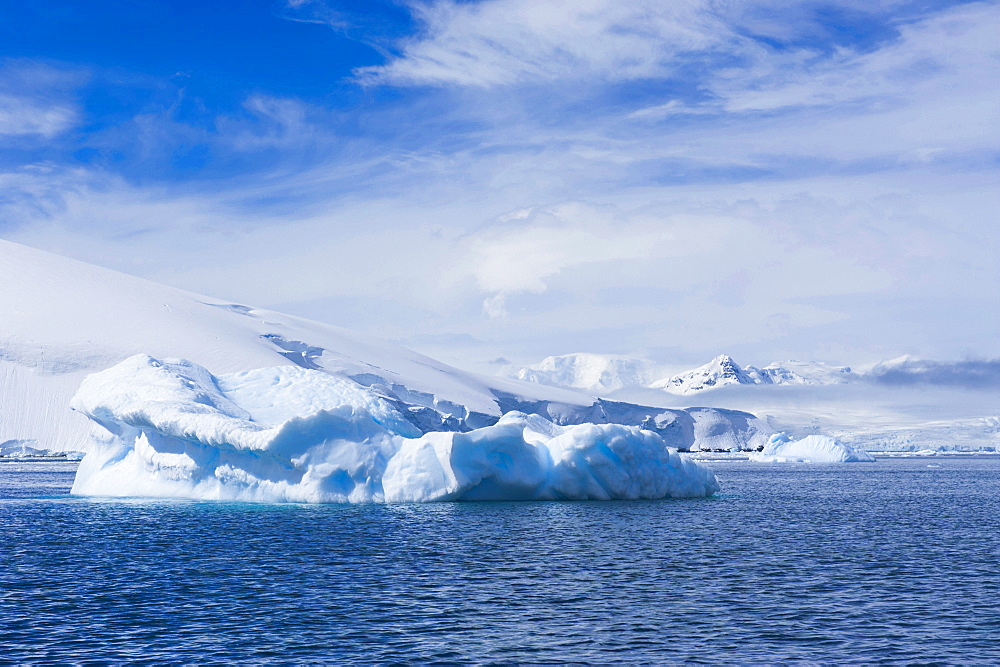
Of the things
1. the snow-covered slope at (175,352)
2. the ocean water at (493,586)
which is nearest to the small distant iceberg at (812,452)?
the snow-covered slope at (175,352)

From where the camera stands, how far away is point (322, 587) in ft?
63.8

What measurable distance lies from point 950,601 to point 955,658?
4.70 metres

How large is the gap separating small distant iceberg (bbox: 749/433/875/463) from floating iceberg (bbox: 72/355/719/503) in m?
72.1

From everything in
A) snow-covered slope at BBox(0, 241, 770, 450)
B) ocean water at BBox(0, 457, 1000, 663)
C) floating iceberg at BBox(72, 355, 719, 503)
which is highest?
snow-covered slope at BBox(0, 241, 770, 450)

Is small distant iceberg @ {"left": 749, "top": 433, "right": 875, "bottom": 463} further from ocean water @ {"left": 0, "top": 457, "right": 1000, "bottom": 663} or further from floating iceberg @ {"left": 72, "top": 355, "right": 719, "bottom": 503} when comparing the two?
ocean water @ {"left": 0, "top": 457, "right": 1000, "bottom": 663}

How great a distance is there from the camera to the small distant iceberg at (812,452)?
110125 mm

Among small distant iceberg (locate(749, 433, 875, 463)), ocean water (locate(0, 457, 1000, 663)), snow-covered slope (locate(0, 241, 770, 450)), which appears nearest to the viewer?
ocean water (locate(0, 457, 1000, 663))

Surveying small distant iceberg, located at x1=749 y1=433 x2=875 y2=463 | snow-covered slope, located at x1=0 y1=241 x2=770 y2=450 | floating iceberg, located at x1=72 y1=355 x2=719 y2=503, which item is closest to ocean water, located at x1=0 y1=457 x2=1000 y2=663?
floating iceberg, located at x1=72 y1=355 x2=719 y2=503

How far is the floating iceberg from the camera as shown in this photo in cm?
3509

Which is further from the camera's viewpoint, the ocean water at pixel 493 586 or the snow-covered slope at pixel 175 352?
the snow-covered slope at pixel 175 352

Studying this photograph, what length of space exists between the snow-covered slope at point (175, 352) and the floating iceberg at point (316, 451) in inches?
1743

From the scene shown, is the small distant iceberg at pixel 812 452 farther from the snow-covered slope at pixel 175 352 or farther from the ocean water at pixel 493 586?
the ocean water at pixel 493 586

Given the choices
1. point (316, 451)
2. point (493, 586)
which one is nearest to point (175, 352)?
point (316, 451)

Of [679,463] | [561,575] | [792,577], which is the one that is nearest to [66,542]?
[561,575]
